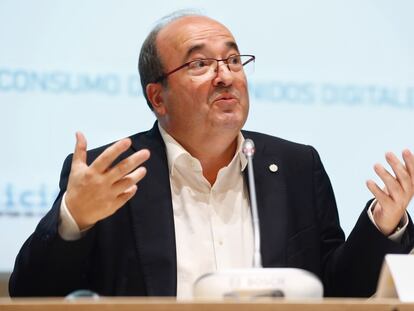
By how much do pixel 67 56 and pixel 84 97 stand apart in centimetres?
17

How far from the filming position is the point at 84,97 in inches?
127

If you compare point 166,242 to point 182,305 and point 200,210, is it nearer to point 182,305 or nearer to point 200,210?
point 200,210

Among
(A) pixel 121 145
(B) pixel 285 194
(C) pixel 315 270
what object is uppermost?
(A) pixel 121 145

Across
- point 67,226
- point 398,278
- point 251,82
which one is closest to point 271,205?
point 67,226

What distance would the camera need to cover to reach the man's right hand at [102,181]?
6.84 ft

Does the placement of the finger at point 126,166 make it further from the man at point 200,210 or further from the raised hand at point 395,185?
the raised hand at point 395,185

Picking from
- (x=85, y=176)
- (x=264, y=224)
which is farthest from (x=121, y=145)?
(x=264, y=224)

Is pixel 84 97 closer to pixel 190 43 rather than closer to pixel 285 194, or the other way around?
pixel 190 43

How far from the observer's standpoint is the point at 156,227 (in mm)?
2533

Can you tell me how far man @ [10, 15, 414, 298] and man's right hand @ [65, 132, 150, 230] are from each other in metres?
0.02

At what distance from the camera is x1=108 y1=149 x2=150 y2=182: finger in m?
2.08

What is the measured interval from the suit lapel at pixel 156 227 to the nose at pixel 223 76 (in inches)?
11.5

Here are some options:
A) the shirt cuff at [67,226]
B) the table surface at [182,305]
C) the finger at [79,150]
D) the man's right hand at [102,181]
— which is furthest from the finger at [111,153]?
the table surface at [182,305]

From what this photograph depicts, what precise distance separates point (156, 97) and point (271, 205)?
562 mm
